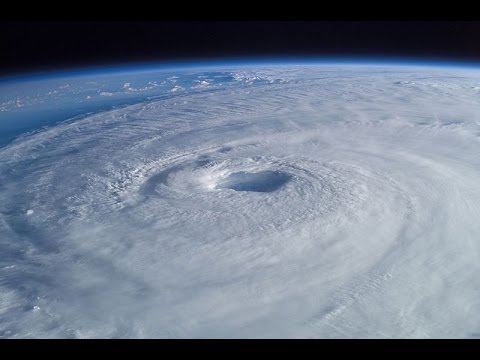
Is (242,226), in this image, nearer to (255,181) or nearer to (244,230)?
(244,230)

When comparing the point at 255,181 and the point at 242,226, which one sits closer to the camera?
the point at 242,226

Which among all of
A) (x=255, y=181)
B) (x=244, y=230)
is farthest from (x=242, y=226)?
(x=255, y=181)

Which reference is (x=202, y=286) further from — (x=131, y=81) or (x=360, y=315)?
(x=131, y=81)

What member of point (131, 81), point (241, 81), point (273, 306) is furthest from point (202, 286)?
point (131, 81)

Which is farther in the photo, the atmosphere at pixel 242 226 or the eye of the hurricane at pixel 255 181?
the eye of the hurricane at pixel 255 181
